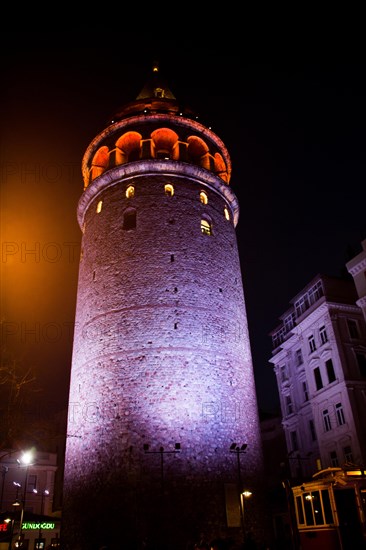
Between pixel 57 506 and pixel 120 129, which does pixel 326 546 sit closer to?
pixel 120 129

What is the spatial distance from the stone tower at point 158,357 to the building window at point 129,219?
61mm

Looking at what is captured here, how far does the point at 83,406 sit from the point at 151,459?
362 cm

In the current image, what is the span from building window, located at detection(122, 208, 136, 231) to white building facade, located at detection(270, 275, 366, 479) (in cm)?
1070

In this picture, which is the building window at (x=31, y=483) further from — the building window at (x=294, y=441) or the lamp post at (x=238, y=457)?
the lamp post at (x=238, y=457)

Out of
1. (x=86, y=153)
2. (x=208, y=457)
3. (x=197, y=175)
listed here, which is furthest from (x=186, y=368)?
(x=86, y=153)

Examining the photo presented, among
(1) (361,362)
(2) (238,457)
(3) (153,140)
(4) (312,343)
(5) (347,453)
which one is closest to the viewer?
(2) (238,457)

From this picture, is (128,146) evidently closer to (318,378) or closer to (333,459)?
(318,378)

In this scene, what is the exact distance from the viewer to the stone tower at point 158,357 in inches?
604

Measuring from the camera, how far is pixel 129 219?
20.8 m

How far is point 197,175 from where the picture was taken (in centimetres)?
2194

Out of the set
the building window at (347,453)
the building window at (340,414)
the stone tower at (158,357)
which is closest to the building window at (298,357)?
the building window at (340,414)

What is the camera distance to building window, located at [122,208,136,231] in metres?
20.5

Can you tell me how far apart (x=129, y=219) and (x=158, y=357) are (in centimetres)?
661

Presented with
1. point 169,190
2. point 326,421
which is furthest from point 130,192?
point 326,421
